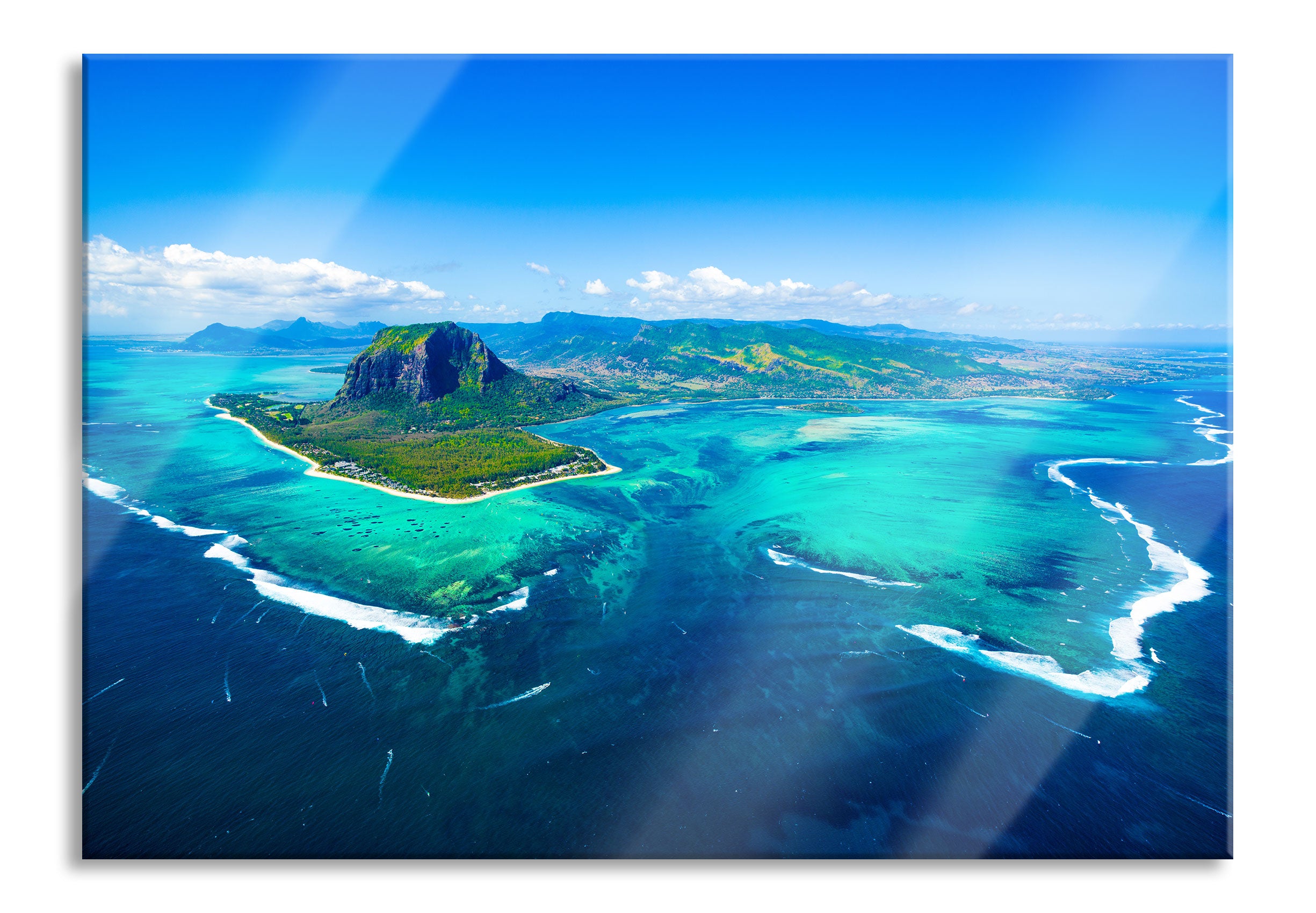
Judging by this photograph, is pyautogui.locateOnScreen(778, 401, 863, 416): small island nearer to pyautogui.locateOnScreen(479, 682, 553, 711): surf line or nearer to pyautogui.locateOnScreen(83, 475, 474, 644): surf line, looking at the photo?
pyautogui.locateOnScreen(83, 475, 474, 644): surf line

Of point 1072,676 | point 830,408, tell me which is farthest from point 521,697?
point 830,408

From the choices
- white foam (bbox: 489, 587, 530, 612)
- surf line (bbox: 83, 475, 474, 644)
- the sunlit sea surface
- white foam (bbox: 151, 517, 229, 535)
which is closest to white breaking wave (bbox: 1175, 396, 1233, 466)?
the sunlit sea surface

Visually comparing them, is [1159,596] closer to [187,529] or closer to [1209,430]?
[187,529]

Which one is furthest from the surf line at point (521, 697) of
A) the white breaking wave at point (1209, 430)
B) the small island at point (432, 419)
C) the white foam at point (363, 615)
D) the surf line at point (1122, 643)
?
the white breaking wave at point (1209, 430)

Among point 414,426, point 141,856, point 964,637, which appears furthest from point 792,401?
point 141,856

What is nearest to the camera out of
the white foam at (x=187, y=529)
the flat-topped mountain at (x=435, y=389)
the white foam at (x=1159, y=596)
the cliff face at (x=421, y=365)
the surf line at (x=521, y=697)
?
the surf line at (x=521, y=697)

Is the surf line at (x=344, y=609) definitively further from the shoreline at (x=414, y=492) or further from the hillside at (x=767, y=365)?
the hillside at (x=767, y=365)

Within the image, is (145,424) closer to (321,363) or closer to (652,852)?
(652,852)
